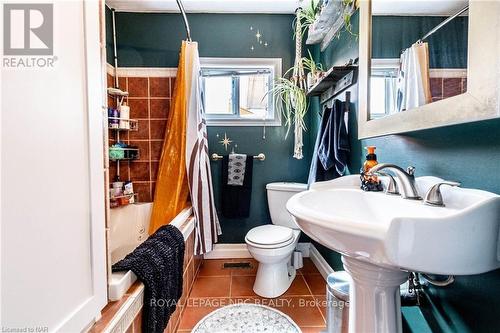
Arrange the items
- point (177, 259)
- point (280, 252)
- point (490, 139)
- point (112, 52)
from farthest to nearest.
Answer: point (112, 52), point (280, 252), point (177, 259), point (490, 139)

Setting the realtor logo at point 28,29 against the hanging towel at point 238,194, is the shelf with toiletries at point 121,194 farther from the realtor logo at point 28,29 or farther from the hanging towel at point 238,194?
the realtor logo at point 28,29

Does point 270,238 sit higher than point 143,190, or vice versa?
point 143,190

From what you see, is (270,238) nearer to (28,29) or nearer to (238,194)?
(238,194)

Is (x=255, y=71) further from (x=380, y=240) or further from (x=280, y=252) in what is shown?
(x=380, y=240)

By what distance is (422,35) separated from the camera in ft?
2.89

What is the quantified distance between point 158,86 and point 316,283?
2.30m

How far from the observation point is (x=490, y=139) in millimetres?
650

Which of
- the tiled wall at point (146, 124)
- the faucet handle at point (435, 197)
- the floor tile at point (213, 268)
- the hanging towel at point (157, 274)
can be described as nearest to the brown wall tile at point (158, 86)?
the tiled wall at point (146, 124)

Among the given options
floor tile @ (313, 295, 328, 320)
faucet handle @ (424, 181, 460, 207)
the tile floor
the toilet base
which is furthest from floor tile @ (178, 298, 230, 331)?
faucet handle @ (424, 181, 460, 207)

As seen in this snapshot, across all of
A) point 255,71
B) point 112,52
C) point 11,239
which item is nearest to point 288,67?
point 255,71

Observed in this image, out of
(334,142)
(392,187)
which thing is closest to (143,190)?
(334,142)

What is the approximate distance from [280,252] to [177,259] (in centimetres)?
74

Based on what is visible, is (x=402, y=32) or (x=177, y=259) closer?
(x=402, y=32)

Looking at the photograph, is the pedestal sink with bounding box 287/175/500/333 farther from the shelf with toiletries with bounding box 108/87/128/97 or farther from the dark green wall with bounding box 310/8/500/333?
the shelf with toiletries with bounding box 108/87/128/97
